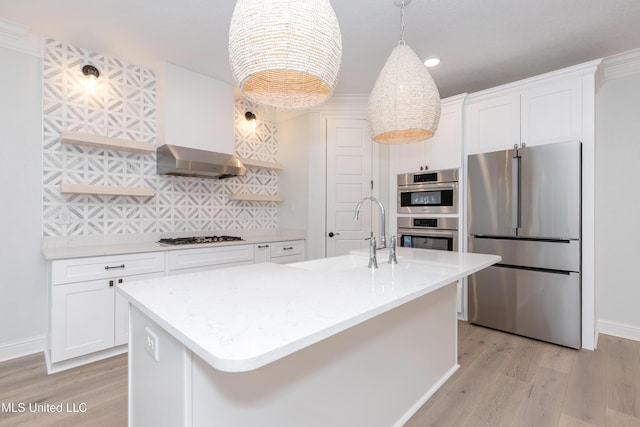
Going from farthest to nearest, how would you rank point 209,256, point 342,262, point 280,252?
point 280,252 → point 209,256 → point 342,262

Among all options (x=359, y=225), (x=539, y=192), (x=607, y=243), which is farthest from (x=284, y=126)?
(x=607, y=243)

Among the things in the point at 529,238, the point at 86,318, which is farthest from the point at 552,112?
the point at 86,318

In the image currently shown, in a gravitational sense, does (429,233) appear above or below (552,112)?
below

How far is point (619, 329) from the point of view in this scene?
9.42 feet

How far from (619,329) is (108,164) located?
197 inches

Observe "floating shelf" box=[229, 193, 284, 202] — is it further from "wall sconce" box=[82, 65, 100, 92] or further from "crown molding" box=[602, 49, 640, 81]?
"crown molding" box=[602, 49, 640, 81]

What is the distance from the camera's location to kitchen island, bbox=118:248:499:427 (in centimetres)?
86

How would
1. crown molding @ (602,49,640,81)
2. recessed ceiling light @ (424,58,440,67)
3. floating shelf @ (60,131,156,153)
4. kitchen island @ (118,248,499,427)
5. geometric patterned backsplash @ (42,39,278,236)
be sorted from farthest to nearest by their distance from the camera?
1. recessed ceiling light @ (424,58,440,67)
2. crown molding @ (602,49,640,81)
3. geometric patterned backsplash @ (42,39,278,236)
4. floating shelf @ (60,131,156,153)
5. kitchen island @ (118,248,499,427)

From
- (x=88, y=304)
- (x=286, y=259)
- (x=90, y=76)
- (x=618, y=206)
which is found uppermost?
(x=90, y=76)

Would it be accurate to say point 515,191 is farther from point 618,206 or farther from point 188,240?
point 188,240

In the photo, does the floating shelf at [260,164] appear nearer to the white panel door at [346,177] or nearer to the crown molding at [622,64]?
the white panel door at [346,177]

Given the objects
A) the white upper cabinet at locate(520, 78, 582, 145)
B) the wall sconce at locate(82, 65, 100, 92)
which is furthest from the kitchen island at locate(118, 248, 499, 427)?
the wall sconce at locate(82, 65, 100, 92)

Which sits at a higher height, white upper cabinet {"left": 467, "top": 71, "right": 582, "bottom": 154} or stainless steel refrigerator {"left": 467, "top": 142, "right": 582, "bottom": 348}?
white upper cabinet {"left": 467, "top": 71, "right": 582, "bottom": 154}

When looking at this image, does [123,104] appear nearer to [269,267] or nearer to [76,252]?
[76,252]
